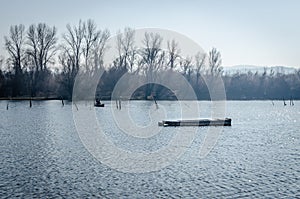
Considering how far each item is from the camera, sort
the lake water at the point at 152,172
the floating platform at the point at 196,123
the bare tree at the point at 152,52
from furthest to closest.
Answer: the bare tree at the point at 152,52 → the floating platform at the point at 196,123 → the lake water at the point at 152,172

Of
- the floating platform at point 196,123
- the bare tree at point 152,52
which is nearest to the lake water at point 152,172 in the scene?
the floating platform at point 196,123

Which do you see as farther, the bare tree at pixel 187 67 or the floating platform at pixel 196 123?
the bare tree at pixel 187 67

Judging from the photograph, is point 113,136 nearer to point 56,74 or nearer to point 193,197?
point 193,197

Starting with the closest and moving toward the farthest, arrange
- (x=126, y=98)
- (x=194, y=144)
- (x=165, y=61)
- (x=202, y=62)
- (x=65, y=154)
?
(x=65, y=154), (x=194, y=144), (x=126, y=98), (x=165, y=61), (x=202, y=62)

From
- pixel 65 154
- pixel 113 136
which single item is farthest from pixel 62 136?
pixel 65 154

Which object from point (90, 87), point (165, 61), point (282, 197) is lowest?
point (282, 197)

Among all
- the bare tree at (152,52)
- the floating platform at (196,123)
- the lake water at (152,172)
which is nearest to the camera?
the lake water at (152,172)

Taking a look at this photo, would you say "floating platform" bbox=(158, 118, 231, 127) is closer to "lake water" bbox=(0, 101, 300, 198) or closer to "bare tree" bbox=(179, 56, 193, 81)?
"lake water" bbox=(0, 101, 300, 198)

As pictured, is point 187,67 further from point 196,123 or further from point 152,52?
point 196,123

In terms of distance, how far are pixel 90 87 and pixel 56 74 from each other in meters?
10.4

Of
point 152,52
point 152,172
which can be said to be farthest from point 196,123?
point 152,52

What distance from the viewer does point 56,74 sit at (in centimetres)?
9050

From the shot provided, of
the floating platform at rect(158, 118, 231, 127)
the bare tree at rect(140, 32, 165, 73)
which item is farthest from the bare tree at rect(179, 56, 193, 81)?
the floating platform at rect(158, 118, 231, 127)

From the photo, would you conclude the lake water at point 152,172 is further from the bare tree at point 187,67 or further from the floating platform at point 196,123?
the bare tree at point 187,67
